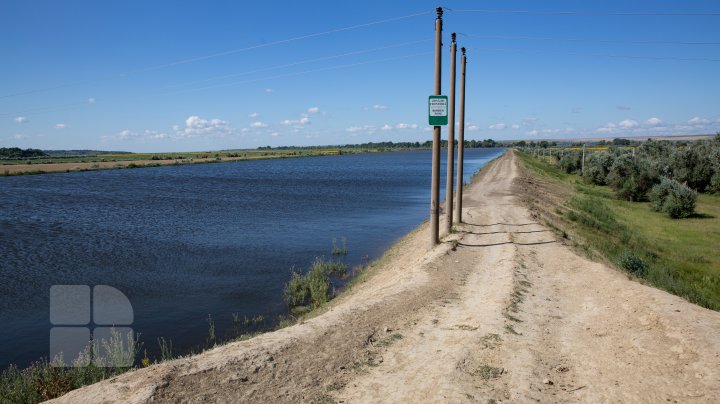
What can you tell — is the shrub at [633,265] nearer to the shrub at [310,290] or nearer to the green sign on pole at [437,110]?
the green sign on pole at [437,110]

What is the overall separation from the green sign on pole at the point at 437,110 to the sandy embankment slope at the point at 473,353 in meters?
5.16

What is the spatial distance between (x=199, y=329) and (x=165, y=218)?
2079 cm

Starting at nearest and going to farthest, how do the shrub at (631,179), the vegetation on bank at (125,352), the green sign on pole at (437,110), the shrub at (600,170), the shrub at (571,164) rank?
the vegetation on bank at (125,352)
the green sign on pole at (437,110)
the shrub at (631,179)
the shrub at (600,170)
the shrub at (571,164)

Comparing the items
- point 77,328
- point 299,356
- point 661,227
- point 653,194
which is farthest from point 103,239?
point 653,194

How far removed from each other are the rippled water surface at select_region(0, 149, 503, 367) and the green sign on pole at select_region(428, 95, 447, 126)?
6.83 metres

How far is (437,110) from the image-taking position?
14445 mm

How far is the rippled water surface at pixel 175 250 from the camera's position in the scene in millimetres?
13258

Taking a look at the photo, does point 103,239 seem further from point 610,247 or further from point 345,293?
point 610,247

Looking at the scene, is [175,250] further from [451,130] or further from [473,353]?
[473,353]

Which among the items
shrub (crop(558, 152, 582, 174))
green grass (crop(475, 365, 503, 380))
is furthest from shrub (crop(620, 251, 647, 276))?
shrub (crop(558, 152, 582, 174))

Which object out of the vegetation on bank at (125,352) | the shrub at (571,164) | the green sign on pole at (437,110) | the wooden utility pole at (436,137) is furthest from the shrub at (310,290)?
the shrub at (571,164)

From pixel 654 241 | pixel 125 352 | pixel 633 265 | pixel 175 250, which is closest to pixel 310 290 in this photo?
pixel 125 352

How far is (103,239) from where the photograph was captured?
23.8 meters

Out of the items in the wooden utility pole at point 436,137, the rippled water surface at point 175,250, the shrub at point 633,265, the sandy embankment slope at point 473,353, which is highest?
the wooden utility pole at point 436,137
